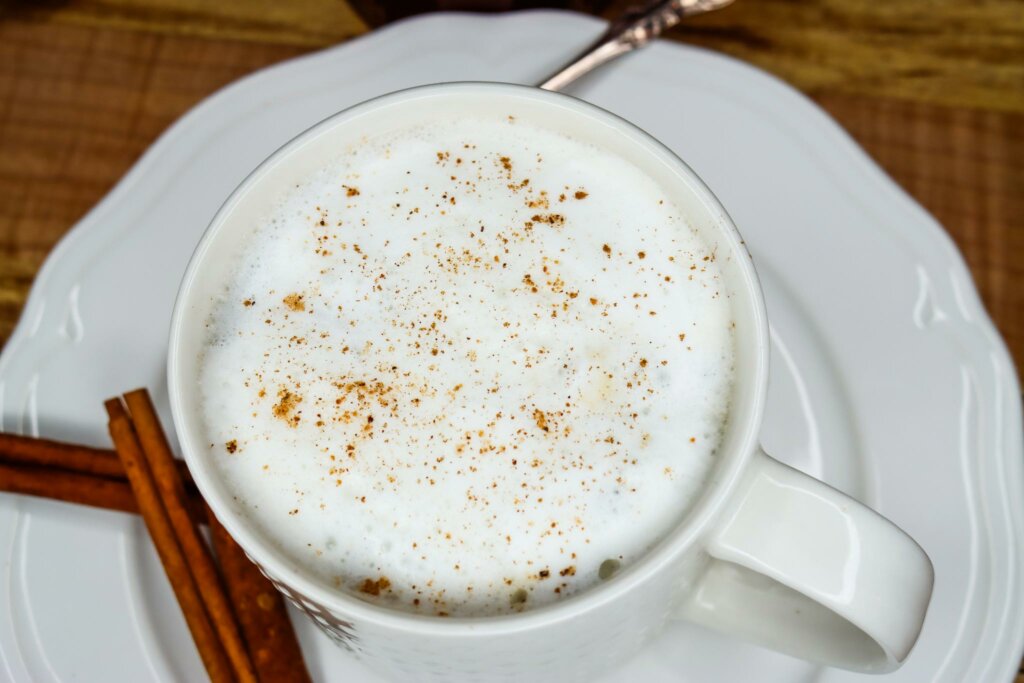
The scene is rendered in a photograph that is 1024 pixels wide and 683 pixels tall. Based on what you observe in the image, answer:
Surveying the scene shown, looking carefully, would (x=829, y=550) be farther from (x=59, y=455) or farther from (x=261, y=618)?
(x=59, y=455)

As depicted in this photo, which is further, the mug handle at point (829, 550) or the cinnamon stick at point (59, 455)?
the cinnamon stick at point (59, 455)

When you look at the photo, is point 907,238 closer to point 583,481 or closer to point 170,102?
point 583,481

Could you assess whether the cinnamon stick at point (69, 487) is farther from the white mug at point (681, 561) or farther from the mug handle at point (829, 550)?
the mug handle at point (829, 550)

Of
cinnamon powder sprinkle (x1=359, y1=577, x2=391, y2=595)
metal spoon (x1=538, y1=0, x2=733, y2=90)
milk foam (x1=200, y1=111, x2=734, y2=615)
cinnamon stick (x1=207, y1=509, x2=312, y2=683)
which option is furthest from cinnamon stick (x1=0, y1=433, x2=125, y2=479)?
metal spoon (x1=538, y1=0, x2=733, y2=90)

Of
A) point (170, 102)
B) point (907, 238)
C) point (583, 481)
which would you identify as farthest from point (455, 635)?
point (170, 102)

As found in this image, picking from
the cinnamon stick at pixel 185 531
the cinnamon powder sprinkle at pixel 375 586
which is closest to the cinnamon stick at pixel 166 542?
the cinnamon stick at pixel 185 531

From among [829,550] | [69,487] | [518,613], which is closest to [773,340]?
[829,550]

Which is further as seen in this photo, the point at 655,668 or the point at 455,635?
the point at 655,668
